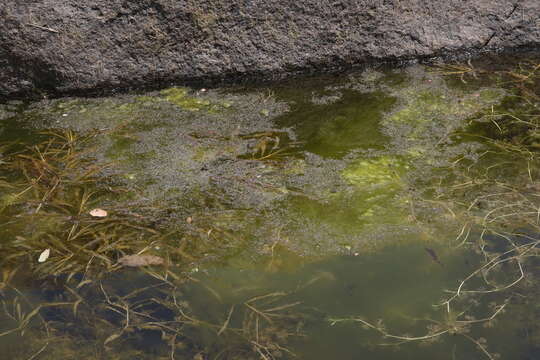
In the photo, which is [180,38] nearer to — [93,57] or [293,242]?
[93,57]

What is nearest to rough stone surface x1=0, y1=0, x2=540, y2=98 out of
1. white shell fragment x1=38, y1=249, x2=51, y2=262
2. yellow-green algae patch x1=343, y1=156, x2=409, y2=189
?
yellow-green algae patch x1=343, y1=156, x2=409, y2=189

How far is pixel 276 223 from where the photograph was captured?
188 cm

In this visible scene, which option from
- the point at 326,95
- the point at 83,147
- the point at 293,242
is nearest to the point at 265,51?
the point at 326,95

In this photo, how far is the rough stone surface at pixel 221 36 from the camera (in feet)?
7.91

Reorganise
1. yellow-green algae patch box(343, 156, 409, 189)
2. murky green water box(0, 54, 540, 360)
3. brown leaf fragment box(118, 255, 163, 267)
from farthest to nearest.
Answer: yellow-green algae patch box(343, 156, 409, 189) < brown leaf fragment box(118, 255, 163, 267) < murky green water box(0, 54, 540, 360)

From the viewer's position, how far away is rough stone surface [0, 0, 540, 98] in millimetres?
2410

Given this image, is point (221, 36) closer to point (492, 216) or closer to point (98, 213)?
point (98, 213)

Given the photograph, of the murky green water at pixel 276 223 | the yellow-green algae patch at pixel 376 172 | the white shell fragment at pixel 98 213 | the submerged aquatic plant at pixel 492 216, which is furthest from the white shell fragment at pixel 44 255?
the yellow-green algae patch at pixel 376 172

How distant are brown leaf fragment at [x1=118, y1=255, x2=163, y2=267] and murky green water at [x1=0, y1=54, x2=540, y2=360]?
17 mm

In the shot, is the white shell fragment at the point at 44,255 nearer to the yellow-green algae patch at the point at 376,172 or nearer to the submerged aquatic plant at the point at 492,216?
the submerged aquatic plant at the point at 492,216

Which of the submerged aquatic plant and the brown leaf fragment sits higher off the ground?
the submerged aquatic plant

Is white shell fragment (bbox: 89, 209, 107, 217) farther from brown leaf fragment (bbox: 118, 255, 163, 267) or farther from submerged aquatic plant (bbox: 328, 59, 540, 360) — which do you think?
submerged aquatic plant (bbox: 328, 59, 540, 360)

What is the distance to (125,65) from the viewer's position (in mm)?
2521

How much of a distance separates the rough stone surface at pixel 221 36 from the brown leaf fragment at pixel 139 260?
40.8 inches
